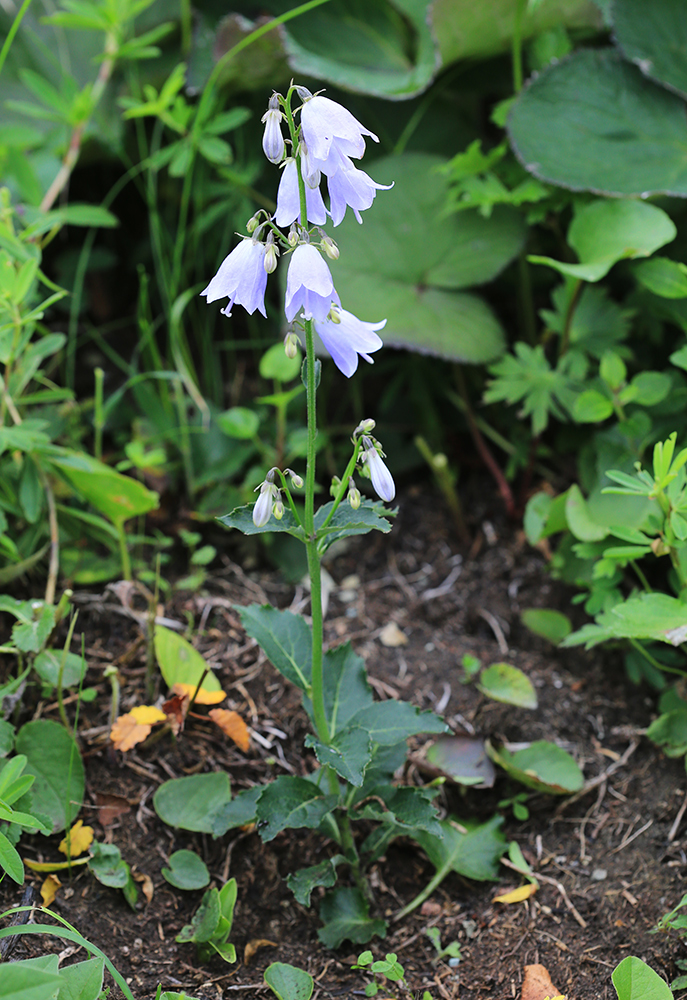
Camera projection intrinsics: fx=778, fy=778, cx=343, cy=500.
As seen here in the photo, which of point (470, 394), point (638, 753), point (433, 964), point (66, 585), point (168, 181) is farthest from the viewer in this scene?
point (168, 181)

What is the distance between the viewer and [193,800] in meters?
1.50

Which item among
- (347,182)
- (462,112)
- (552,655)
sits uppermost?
(347,182)

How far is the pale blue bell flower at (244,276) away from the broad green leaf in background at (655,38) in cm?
156

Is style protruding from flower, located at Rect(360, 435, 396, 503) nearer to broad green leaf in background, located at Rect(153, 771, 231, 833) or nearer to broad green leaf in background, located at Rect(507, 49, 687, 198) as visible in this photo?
broad green leaf in background, located at Rect(153, 771, 231, 833)

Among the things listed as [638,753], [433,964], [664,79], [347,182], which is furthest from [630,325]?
[433,964]

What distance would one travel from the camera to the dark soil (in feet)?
4.44

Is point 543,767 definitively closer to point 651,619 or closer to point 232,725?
point 651,619

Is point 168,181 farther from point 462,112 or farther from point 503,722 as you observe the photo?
point 503,722

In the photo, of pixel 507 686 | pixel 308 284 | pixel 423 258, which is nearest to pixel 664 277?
pixel 423 258

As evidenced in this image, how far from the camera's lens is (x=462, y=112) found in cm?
257

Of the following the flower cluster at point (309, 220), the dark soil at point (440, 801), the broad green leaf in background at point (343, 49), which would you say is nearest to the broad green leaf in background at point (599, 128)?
the broad green leaf in background at point (343, 49)

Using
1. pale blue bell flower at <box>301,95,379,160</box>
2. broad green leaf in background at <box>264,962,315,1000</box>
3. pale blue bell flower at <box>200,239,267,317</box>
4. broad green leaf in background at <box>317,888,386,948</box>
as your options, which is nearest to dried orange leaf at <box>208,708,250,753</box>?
broad green leaf in background at <box>317,888,386,948</box>

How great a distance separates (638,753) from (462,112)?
2.05 metres

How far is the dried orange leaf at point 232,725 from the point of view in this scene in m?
1.57
